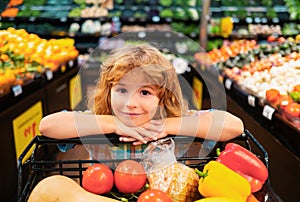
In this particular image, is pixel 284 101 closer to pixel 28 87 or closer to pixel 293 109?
pixel 293 109

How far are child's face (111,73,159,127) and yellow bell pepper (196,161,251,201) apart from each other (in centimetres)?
21

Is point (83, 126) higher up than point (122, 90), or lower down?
lower down

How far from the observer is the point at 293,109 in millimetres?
2432

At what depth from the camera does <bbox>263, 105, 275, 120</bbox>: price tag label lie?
2633 millimetres

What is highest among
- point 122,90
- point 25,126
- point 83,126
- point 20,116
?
point 122,90

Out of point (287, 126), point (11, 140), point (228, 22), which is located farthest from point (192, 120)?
point (228, 22)

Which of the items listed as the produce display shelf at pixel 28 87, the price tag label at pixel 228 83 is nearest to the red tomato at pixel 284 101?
the price tag label at pixel 228 83

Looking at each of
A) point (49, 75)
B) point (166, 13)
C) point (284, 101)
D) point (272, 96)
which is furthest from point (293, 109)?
point (166, 13)

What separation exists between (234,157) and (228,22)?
546cm

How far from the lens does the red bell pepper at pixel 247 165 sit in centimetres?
96

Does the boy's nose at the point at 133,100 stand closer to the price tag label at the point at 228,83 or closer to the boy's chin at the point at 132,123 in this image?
the boy's chin at the point at 132,123

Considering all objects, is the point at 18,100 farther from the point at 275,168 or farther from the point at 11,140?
the point at 275,168

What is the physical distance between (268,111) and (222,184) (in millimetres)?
1938

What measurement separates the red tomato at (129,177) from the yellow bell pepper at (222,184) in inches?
6.0
